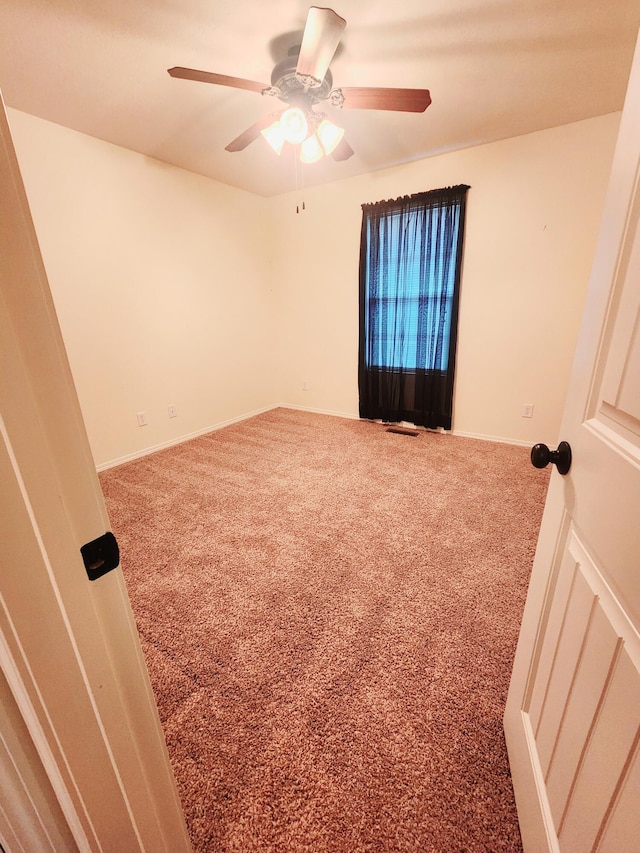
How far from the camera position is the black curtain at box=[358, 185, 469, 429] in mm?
3100

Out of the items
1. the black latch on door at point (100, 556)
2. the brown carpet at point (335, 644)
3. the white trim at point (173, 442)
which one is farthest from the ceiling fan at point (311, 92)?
the white trim at point (173, 442)

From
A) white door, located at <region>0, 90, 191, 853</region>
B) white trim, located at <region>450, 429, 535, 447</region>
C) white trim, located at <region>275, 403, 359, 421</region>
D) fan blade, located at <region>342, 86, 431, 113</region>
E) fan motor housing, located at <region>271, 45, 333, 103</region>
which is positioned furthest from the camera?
white trim, located at <region>275, 403, 359, 421</region>

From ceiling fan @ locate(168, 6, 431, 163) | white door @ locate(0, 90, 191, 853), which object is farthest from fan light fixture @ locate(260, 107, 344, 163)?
white door @ locate(0, 90, 191, 853)

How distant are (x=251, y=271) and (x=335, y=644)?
3.75m

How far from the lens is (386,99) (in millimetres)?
1727

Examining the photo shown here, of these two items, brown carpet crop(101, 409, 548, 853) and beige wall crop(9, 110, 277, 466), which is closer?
brown carpet crop(101, 409, 548, 853)

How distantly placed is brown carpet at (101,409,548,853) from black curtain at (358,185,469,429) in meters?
1.10

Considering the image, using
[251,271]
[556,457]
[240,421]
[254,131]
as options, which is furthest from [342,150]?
[240,421]

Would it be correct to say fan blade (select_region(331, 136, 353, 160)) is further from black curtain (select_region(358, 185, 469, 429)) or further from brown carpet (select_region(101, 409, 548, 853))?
brown carpet (select_region(101, 409, 548, 853))

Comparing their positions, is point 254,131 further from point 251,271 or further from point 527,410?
point 527,410

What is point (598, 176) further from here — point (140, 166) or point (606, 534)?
point (140, 166)

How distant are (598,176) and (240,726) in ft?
12.5

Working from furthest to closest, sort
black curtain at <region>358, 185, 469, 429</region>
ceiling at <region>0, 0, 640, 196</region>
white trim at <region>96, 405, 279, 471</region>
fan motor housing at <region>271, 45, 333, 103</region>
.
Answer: black curtain at <region>358, 185, 469, 429</region> → white trim at <region>96, 405, 279, 471</region> → fan motor housing at <region>271, 45, 333, 103</region> → ceiling at <region>0, 0, 640, 196</region>

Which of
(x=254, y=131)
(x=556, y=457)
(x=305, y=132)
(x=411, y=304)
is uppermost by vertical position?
(x=254, y=131)
